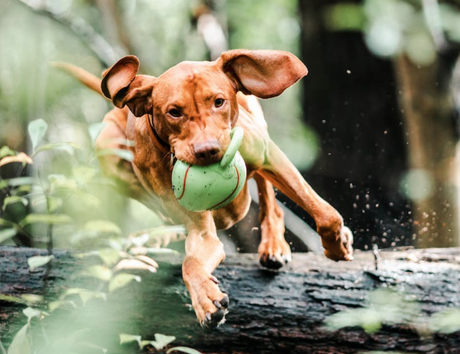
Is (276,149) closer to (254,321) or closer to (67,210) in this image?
(254,321)

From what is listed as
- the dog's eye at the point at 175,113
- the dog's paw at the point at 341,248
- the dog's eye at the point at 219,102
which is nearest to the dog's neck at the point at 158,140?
the dog's eye at the point at 175,113

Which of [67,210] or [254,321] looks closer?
[254,321]

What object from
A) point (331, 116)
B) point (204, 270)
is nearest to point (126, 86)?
point (204, 270)

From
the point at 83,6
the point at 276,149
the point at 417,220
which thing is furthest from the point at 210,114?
the point at 83,6

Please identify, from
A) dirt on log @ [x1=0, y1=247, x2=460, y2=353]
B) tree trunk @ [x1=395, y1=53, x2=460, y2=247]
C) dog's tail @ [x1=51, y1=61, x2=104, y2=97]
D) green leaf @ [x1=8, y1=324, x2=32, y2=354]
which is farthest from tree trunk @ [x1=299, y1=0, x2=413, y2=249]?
green leaf @ [x1=8, y1=324, x2=32, y2=354]

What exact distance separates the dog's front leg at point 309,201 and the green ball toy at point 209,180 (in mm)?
673

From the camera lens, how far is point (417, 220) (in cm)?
533

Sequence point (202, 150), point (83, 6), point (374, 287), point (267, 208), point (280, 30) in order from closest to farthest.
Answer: point (202, 150)
point (374, 287)
point (267, 208)
point (83, 6)
point (280, 30)

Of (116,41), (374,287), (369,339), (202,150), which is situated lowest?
(369,339)

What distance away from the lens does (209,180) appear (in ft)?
9.21

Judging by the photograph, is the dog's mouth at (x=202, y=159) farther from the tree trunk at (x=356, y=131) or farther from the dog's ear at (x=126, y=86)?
the tree trunk at (x=356, y=131)

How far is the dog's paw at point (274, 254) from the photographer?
12.4ft

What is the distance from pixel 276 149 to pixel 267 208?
0.78m

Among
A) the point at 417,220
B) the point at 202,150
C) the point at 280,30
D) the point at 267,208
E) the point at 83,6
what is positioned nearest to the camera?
the point at 202,150
